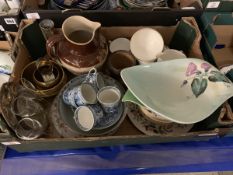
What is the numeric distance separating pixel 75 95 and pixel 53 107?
83mm

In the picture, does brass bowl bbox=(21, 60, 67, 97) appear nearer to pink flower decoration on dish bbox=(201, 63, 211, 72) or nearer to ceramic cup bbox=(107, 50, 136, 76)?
ceramic cup bbox=(107, 50, 136, 76)

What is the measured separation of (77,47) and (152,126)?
261mm

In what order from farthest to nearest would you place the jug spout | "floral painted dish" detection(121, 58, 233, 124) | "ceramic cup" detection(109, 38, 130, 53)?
1. "ceramic cup" detection(109, 38, 130, 53)
2. the jug spout
3. "floral painted dish" detection(121, 58, 233, 124)

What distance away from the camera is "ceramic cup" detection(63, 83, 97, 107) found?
581mm

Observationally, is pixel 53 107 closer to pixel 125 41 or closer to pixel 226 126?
pixel 125 41

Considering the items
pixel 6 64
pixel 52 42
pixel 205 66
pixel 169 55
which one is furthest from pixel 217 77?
pixel 6 64

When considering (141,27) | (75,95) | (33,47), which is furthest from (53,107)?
(141,27)

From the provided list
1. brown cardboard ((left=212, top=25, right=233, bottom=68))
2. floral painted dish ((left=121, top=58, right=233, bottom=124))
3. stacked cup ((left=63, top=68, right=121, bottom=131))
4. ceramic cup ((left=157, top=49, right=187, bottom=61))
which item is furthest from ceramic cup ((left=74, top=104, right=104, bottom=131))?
brown cardboard ((left=212, top=25, right=233, bottom=68))

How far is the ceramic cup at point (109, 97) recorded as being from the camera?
0.58 meters

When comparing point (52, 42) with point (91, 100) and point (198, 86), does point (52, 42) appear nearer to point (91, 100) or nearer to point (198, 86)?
point (91, 100)

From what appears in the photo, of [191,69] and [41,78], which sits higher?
[191,69]

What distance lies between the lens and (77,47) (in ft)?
1.95

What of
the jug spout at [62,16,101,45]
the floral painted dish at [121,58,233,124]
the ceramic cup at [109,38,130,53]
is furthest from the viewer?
the ceramic cup at [109,38,130,53]

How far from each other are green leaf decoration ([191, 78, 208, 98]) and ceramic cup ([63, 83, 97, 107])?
227 millimetres
